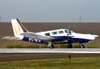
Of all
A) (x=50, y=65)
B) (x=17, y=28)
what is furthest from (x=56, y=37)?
(x=50, y=65)

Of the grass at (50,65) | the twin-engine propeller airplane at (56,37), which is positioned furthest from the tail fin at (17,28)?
the grass at (50,65)

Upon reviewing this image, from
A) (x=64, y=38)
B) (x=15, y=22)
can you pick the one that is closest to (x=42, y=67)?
(x=64, y=38)

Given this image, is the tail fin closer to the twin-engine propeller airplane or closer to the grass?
the twin-engine propeller airplane

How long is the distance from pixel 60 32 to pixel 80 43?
2.56 metres

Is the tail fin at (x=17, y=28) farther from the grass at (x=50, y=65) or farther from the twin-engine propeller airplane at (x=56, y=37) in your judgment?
the grass at (x=50, y=65)

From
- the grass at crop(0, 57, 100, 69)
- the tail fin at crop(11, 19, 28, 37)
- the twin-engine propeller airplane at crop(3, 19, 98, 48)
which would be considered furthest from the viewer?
the tail fin at crop(11, 19, 28, 37)

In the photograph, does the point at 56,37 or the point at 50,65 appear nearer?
the point at 50,65

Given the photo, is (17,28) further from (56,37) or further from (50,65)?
(50,65)

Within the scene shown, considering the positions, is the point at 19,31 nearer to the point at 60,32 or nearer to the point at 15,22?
the point at 15,22

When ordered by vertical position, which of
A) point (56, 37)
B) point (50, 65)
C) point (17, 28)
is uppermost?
point (50, 65)

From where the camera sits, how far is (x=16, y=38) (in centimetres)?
5109

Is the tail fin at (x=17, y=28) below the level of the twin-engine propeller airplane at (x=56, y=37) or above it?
above

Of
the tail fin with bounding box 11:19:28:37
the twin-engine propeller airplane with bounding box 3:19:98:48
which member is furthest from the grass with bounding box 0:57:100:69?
the tail fin with bounding box 11:19:28:37

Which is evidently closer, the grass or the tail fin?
the grass
